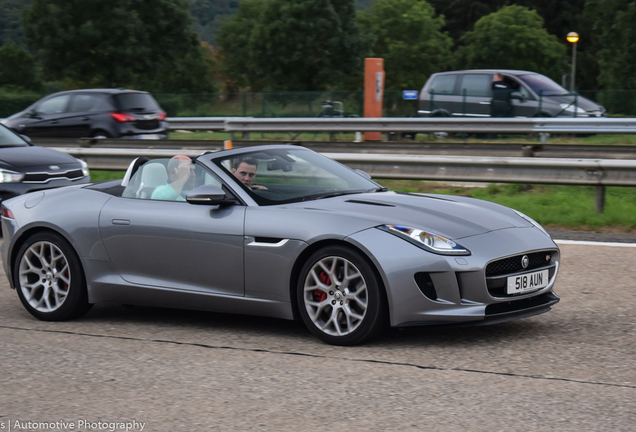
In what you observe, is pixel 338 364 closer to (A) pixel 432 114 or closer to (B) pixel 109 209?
(B) pixel 109 209

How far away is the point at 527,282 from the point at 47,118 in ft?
57.1

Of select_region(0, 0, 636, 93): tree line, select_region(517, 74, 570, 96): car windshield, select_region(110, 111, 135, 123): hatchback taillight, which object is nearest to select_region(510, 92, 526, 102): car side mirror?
select_region(517, 74, 570, 96): car windshield

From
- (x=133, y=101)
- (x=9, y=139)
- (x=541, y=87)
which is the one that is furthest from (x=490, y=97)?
(x=9, y=139)

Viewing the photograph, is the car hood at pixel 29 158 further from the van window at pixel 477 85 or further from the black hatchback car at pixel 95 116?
the van window at pixel 477 85

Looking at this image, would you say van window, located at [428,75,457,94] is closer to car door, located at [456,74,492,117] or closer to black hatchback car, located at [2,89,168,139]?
car door, located at [456,74,492,117]

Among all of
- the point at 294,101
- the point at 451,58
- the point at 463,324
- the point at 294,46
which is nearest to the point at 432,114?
the point at 294,101

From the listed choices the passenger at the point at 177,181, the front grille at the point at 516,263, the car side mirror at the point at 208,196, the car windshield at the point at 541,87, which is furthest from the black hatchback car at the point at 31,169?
the car windshield at the point at 541,87

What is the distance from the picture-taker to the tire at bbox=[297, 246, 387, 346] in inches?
203

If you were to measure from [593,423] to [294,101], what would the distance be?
94.0 feet

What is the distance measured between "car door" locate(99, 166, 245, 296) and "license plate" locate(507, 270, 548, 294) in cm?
166

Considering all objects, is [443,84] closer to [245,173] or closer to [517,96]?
[517,96]

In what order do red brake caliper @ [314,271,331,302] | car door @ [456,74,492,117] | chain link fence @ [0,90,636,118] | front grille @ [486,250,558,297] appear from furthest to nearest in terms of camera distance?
chain link fence @ [0,90,636,118] < car door @ [456,74,492,117] < red brake caliper @ [314,271,331,302] < front grille @ [486,250,558,297]

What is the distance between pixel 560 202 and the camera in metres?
11.5

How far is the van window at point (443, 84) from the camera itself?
2270 cm
